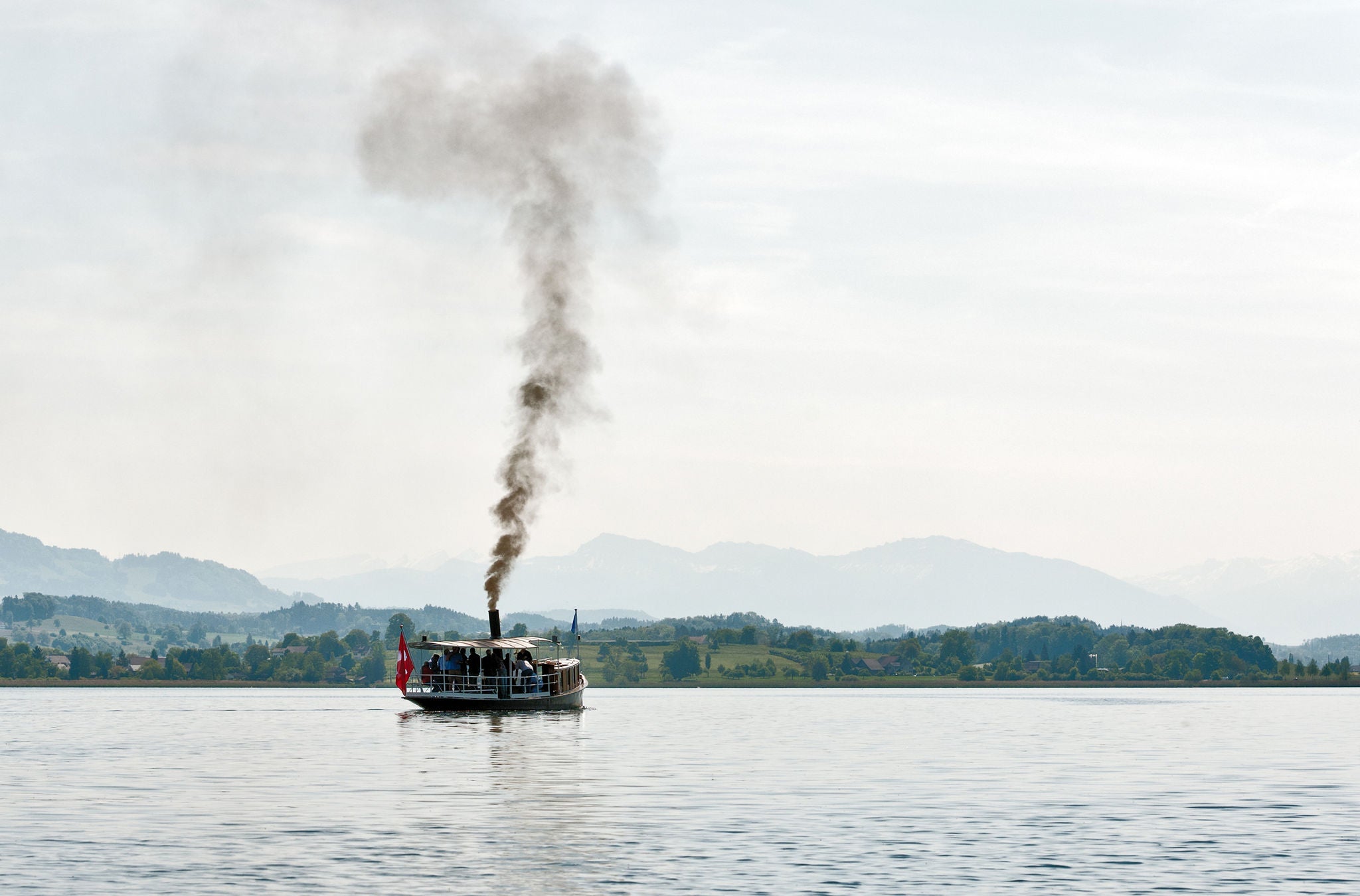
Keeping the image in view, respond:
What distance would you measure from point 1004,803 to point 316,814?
3100 centimetres

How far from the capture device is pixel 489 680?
14662 cm

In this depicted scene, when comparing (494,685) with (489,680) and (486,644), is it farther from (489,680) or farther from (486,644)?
(486,644)

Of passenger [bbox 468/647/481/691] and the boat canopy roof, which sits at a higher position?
the boat canopy roof

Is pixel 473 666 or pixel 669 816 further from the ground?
pixel 473 666

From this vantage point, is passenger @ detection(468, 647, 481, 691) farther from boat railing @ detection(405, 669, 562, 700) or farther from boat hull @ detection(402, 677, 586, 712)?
boat hull @ detection(402, 677, 586, 712)

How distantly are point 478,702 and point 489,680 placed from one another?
101 inches

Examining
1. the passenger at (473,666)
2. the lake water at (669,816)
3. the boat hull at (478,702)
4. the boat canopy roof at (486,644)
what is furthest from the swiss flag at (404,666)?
the lake water at (669,816)

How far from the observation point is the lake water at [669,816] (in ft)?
161

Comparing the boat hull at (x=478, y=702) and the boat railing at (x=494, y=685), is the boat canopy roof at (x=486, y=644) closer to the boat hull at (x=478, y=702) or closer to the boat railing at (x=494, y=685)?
the boat railing at (x=494, y=685)

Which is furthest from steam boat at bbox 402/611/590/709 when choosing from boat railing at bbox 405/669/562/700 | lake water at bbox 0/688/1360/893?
lake water at bbox 0/688/1360/893

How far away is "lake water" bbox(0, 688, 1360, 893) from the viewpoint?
49.1 meters

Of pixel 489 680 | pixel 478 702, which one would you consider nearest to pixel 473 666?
pixel 489 680

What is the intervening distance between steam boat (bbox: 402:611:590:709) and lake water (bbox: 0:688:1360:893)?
62.4 ft

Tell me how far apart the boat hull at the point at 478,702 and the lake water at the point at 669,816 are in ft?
60.3
